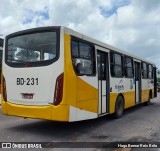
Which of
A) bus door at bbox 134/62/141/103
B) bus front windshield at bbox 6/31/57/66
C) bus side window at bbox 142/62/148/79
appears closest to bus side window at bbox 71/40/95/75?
bus front windshield at bbox 6/31/57/66

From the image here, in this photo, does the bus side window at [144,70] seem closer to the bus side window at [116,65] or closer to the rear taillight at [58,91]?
the bus side window at [116,65]

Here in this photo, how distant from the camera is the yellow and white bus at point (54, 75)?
24.9ft

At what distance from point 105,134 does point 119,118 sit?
3.32 m

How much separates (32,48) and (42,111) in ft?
6.27

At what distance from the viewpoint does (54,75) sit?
762cm

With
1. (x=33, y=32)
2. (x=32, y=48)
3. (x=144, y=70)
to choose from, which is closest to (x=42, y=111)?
(x=32, y=48)

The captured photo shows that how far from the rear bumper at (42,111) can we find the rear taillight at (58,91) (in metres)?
0.16

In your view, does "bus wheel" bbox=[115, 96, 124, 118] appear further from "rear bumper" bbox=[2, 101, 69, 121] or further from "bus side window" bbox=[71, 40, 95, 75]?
"rear bumper" bbox=[2, 101, 69, 121]

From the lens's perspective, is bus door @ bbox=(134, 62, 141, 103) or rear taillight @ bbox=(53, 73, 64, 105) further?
A: bus door @ bbox=(134, 62, 141, 103)

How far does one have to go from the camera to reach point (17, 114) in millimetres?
8273

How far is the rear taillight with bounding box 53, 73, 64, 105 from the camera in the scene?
7.51 metres

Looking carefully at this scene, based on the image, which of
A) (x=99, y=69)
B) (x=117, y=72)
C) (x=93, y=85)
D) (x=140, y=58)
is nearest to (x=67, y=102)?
(x=93, y=85)

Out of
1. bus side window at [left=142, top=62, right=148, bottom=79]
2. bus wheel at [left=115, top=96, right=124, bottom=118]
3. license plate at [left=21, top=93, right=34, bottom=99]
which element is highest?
bus side window at [left=142, top=62, right=148, bottom=79]

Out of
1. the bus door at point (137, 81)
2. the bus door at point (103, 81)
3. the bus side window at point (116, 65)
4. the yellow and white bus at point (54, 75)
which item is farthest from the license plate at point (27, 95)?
the bus door at point (137, 81)
